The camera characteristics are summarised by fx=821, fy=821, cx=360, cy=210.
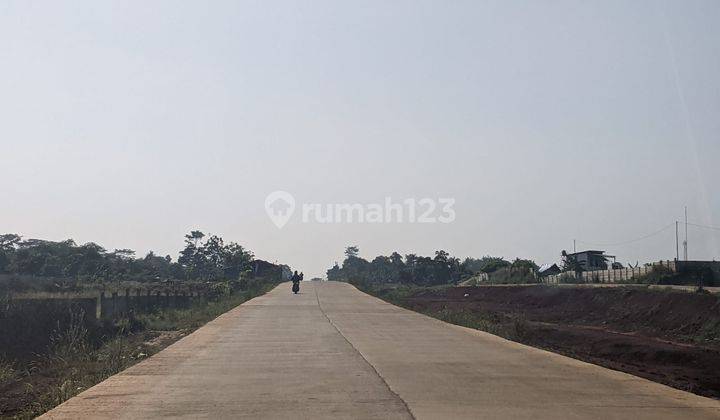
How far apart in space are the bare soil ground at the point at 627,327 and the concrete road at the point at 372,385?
345 cm

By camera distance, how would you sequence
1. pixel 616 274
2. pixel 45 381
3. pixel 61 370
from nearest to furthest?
pixel 45 381 → pixel 61 370 → pixel 616 274

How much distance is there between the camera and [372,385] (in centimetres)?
1355

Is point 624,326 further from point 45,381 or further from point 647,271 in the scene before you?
point 45,381

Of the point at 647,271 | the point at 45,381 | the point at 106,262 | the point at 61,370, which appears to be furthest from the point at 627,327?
the point at 106,262

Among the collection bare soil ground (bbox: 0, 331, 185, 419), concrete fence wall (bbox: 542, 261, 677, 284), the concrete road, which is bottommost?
bare soil ground (bbox: 0, 331, 185, 419)

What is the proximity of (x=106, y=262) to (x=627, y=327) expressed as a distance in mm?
73016

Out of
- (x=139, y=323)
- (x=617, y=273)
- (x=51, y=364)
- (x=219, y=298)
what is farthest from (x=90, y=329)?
(x=617, y=273)

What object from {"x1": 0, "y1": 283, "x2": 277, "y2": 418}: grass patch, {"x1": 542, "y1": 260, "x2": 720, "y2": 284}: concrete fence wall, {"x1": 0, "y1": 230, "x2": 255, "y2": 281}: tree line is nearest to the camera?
{"x1": 0, "y1": 283, "x2": 277, "y2": 418}: grass patch

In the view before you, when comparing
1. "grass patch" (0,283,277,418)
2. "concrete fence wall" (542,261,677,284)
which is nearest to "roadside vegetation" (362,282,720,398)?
"concrete fence wall" (542,261,677,284)

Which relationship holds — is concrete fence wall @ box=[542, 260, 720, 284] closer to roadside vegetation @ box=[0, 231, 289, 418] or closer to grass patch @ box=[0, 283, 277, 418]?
roadside vegetation @ box=[0, 231, 289, 418]

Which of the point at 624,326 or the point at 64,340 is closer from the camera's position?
the point at 64,340

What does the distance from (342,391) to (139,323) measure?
2309 cm

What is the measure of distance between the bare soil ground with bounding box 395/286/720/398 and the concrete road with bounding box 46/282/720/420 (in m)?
3.45

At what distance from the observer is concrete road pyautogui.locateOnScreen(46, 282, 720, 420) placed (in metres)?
11.2
